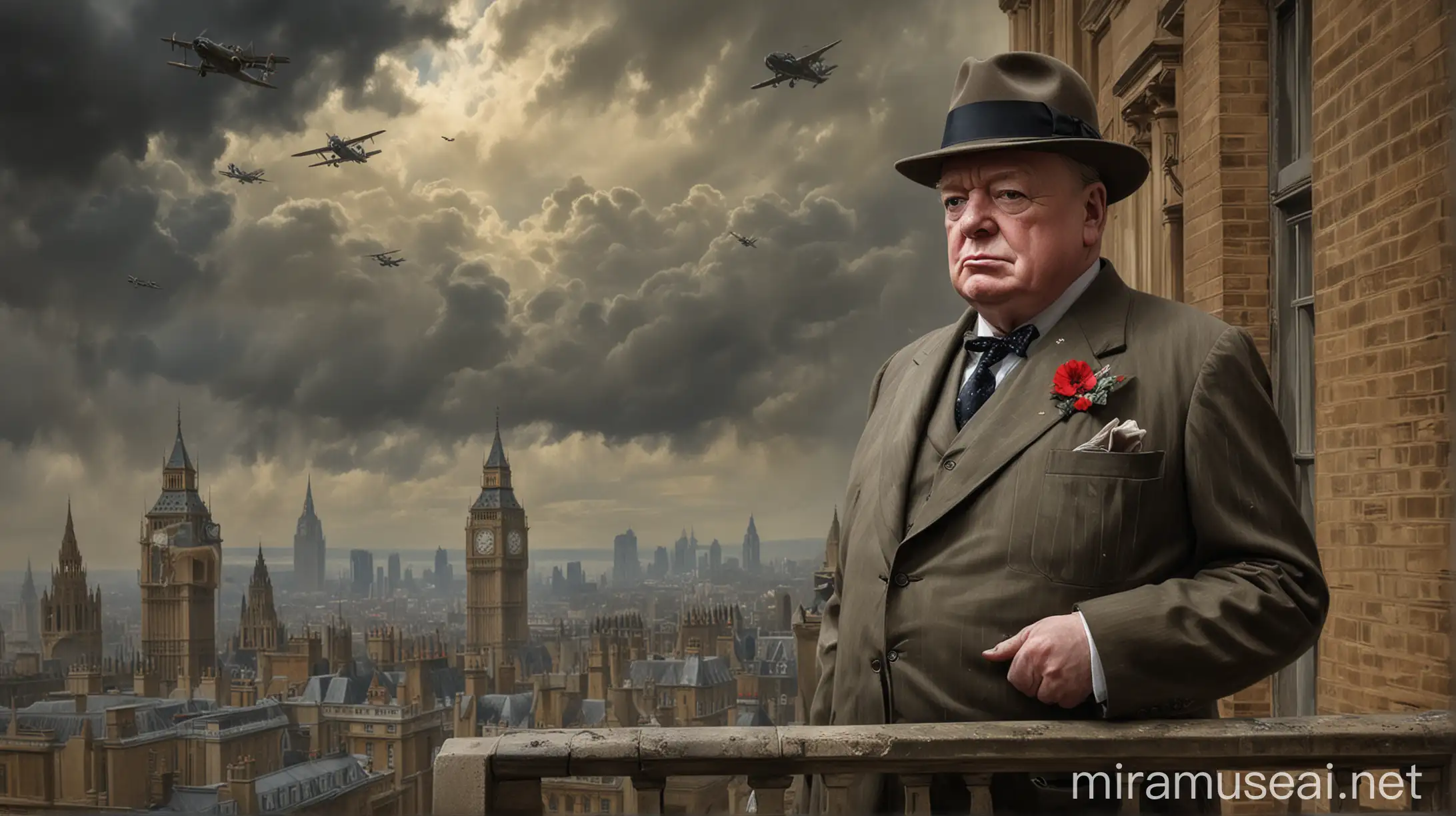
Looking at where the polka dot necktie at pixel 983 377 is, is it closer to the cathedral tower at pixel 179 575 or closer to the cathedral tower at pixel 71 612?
the cathedral tower at pixel 71 612

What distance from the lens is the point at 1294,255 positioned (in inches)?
135

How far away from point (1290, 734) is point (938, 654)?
0.42m

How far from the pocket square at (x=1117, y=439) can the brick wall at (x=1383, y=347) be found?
117 cm

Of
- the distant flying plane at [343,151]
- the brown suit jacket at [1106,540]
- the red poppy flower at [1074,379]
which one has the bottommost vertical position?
the brown suit jacket at [1106,540]

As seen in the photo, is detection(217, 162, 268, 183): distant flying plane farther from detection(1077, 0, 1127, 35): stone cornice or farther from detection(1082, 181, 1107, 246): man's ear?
detection(1082, 181, 1107, 246): man's ear

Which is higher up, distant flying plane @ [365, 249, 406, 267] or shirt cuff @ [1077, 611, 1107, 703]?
distant flying plane @ [365, 249, 406, 267]

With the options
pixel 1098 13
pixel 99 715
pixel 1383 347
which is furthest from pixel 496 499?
pixel 1383 347

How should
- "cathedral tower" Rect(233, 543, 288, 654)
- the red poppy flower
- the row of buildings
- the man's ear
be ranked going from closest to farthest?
the red poppy flower < the man's ear < the row of buildings < "cathedral tower" Rect(233, 543, 288, 654)

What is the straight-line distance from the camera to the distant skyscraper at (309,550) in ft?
31.6

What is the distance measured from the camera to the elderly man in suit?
1346mm

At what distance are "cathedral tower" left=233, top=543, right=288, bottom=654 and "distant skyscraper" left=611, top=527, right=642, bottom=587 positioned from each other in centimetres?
298

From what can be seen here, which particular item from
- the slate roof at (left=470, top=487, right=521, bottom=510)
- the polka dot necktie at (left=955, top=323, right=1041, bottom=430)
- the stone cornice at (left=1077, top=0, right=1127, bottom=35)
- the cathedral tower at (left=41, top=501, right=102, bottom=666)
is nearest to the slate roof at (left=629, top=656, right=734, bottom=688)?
the slate roof at (left=470, top=487, right=521, bottom=510)

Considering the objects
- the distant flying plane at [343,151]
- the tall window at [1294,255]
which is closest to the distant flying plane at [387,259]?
the distant flying plane at [343,151]

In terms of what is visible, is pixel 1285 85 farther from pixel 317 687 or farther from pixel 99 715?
pixel 317 687
